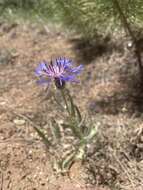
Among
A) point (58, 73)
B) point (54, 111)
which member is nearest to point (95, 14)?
point (54, 111)

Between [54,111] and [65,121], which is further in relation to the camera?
Result: [54,111]

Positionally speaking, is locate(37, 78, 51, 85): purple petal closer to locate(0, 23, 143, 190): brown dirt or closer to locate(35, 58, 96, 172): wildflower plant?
locate(35, 58, 96, 172): wildflower plant

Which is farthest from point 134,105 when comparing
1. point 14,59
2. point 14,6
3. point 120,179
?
point 14,6

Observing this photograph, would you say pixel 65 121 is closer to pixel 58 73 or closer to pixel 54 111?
pixel 54 111

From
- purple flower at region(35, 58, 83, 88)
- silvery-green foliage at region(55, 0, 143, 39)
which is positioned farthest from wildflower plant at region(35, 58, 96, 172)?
silvery-green foliage at region(55, 0, 143, 39)

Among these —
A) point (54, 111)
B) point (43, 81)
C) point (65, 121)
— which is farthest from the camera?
point (54, 111)

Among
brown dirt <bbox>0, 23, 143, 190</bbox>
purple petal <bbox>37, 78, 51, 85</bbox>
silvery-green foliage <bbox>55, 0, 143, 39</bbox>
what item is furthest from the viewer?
silvery-green foliage <bbox>55, 0, 143, 39</bbox>

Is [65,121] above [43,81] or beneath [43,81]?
beneath
